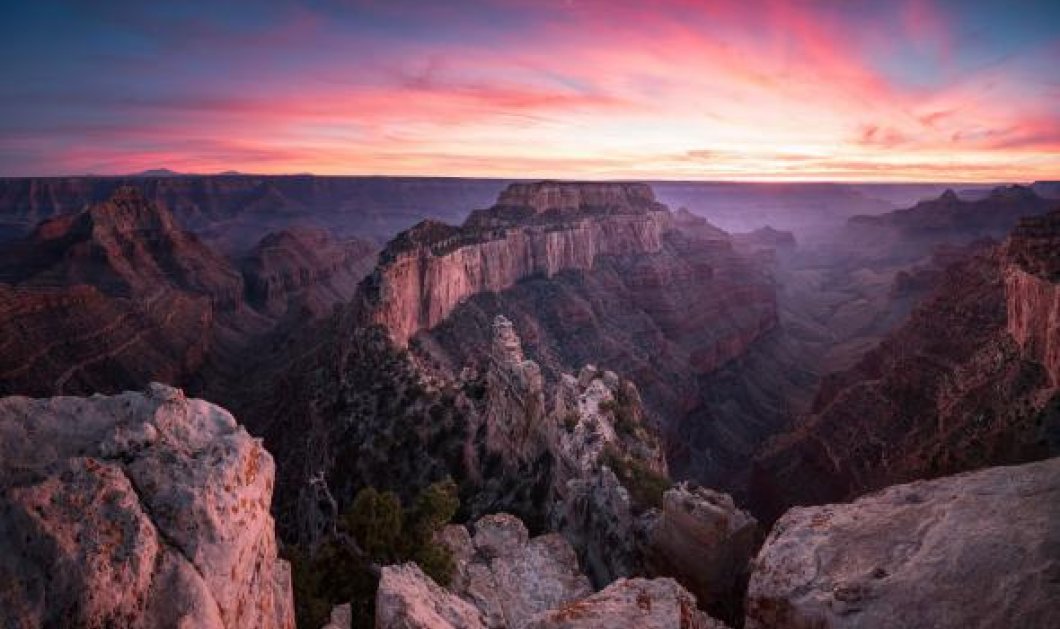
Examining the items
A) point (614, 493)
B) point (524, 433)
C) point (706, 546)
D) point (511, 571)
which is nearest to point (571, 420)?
point (524, 433)

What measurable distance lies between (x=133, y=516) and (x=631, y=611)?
811 cm

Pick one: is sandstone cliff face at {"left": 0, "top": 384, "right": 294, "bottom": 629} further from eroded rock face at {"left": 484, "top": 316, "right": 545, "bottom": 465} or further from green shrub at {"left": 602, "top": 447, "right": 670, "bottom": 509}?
eroded rock face at {"left": 484, "top": 316, "right": 545, "bottom": 465}

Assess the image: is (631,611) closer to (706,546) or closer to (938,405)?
(706,546)

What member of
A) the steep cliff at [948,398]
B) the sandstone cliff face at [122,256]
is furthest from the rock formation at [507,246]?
the sandstone cliff face at [122,256]

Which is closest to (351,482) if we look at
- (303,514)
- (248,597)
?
(303,514)

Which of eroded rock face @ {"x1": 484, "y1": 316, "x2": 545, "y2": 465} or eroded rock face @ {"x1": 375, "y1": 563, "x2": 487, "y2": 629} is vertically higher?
eroded rock face @ {"x1": 375, "y1": 563, "x2": 487, "y2": 629}

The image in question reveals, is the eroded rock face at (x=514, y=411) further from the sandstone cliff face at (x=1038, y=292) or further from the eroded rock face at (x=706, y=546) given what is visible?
the sandstone cliff face at (x=1038, y=292)

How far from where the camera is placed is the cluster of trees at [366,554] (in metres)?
17.1

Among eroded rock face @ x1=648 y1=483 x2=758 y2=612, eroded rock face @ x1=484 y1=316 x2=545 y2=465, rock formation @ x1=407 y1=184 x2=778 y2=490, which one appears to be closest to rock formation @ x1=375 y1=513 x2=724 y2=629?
eroded rock face @ x1=648 y1=483 x2=758 y2=612

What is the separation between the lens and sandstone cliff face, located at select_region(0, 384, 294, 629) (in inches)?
293

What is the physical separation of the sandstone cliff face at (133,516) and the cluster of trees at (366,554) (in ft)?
21.4

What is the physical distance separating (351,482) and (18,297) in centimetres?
6437

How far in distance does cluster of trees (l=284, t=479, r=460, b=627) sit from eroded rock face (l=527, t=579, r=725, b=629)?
7281 millimetres

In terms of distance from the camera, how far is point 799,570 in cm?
1086
